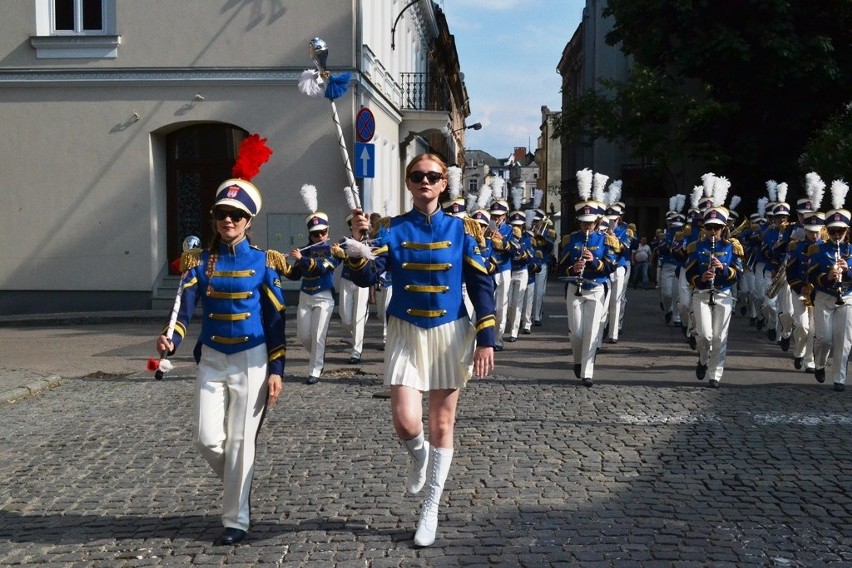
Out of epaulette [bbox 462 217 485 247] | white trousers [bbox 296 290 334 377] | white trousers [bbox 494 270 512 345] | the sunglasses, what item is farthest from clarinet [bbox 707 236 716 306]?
the sunglasses

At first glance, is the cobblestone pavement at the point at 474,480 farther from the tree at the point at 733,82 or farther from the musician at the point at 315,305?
the tree at the point at 733,82

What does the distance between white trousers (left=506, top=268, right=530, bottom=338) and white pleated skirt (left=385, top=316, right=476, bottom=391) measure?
1202 cm

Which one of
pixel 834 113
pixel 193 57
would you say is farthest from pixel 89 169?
pixel 834 113

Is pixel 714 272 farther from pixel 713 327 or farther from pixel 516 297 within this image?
pixel 516 297

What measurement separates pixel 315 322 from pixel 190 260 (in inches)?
266

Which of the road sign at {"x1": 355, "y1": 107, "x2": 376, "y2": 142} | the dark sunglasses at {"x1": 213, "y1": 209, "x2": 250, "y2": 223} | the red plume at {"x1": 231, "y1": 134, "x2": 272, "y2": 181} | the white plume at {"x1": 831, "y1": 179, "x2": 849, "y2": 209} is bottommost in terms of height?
the dark sunglasses at {"x1": 213, "y1": 209, "x2": 250, "y2": 223}

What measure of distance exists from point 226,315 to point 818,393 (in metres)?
8.12

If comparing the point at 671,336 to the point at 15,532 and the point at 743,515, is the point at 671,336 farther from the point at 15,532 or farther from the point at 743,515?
the point at 15,532

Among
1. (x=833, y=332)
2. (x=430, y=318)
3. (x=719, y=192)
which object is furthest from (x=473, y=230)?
(x=719, y=192)

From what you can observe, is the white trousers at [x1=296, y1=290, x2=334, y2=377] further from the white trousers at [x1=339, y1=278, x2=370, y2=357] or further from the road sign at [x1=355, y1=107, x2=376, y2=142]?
the road sign at [x1=355, y1=107, x2=376, y2=142]

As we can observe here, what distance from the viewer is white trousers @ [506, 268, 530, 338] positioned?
18375 mm

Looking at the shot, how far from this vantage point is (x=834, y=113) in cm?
3212

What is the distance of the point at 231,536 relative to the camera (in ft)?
19.9

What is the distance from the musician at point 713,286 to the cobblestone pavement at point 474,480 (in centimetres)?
58
